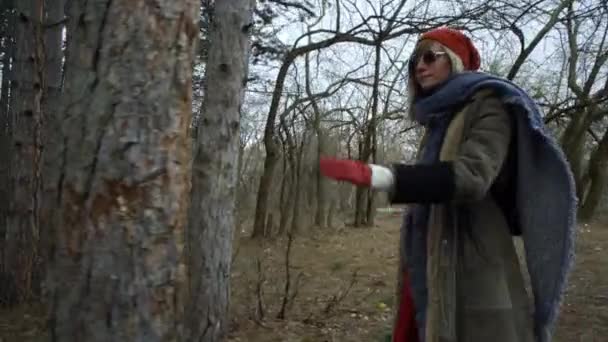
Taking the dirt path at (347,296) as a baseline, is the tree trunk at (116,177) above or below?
above

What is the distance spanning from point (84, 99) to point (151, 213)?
0.39 m

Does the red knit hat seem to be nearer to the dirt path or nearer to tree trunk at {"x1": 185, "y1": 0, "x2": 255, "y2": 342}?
tree trunk at {"x1": 185, "y1": 0, "x2": 255, "y2": 342}

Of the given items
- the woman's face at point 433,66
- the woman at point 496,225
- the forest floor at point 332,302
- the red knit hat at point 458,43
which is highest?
the red knit hat at point 458,43

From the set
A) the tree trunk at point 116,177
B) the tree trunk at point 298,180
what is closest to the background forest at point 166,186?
the tree trunk at point 116,177

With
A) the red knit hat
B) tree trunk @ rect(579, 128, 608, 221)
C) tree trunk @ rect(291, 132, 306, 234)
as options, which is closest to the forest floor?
the red knit hat

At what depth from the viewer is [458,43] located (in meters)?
1.90

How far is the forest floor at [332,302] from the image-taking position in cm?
490

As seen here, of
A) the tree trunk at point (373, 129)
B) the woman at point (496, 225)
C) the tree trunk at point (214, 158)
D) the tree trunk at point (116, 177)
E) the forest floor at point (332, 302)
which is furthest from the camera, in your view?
the tree trunk at point (373, 129)

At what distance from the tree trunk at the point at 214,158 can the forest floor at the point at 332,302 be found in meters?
0.59

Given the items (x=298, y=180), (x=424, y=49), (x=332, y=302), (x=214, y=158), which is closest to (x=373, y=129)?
(x=298, y=180)

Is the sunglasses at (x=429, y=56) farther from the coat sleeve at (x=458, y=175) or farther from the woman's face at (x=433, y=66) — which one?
the coat sleeve at (x=458, y=175)

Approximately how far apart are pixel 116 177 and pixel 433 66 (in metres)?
1.11

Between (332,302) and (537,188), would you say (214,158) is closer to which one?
(332,302)

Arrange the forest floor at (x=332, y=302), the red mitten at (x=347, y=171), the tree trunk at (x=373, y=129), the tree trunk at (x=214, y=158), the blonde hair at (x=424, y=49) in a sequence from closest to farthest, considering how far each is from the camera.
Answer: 1. the red mitten at (x=347, y=171)
2. the blonde hair at (x=424, y=49)
3. the tree trunk at (x=214, y=158)
4. the forest floor at (x=332, y=302)
5. the tree trunk at (x=373, y=129)
